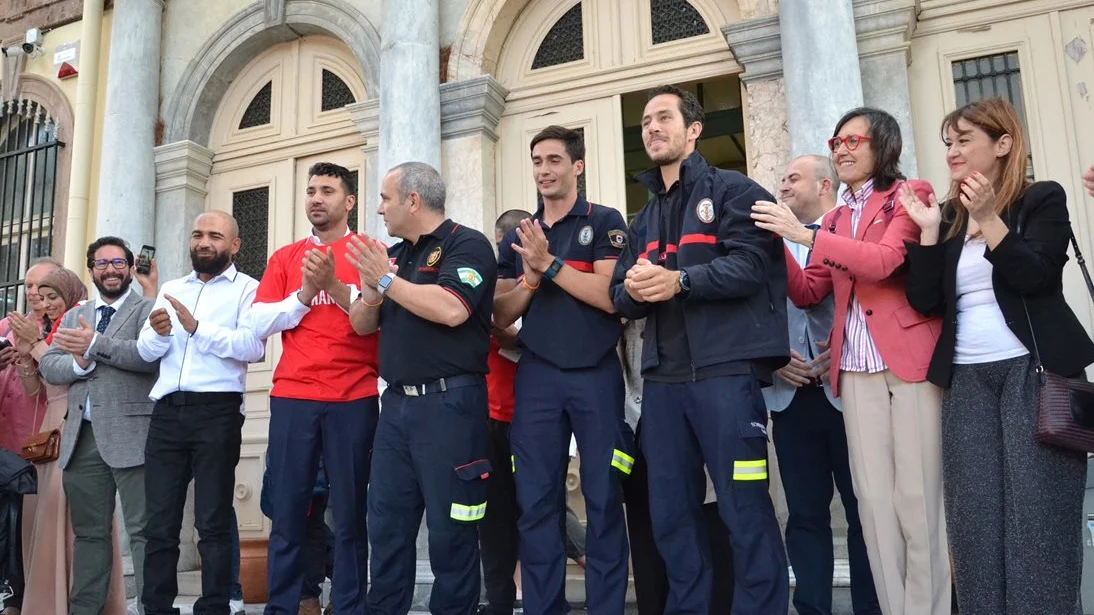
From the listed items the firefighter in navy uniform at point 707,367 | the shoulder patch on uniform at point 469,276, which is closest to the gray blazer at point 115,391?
the shoulder patch on uniform at point 469,276

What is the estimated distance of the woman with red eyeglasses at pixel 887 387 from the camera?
2840 millimetres

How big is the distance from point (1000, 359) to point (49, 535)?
4.58 metres

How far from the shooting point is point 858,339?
3.04 metres

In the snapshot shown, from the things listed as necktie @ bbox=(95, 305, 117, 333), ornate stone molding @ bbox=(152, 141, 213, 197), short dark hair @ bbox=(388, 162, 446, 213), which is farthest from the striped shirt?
ornate stone molding @ bbox=(152, 141, 213, 197)

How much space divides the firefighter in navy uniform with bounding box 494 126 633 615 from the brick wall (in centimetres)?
687

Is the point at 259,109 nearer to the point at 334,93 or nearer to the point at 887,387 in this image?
the point at 334,93

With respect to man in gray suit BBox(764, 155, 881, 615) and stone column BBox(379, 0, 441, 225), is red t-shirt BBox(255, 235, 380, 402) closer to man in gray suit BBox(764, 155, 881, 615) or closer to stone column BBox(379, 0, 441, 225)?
man in gray suit BBox(764, 155, 881, 615)

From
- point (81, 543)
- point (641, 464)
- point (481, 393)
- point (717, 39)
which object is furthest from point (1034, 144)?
point (81, 543)

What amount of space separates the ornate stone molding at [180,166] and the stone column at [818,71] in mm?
4922

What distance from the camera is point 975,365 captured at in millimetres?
2744

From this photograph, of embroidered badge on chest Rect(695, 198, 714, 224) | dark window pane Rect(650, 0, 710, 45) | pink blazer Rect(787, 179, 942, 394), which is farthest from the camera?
dark window pane Rect(650, 0, 710, 45)

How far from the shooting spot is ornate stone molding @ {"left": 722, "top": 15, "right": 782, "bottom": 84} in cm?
563

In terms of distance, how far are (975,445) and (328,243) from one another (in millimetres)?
2745

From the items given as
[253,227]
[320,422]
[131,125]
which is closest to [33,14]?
[131,125]
